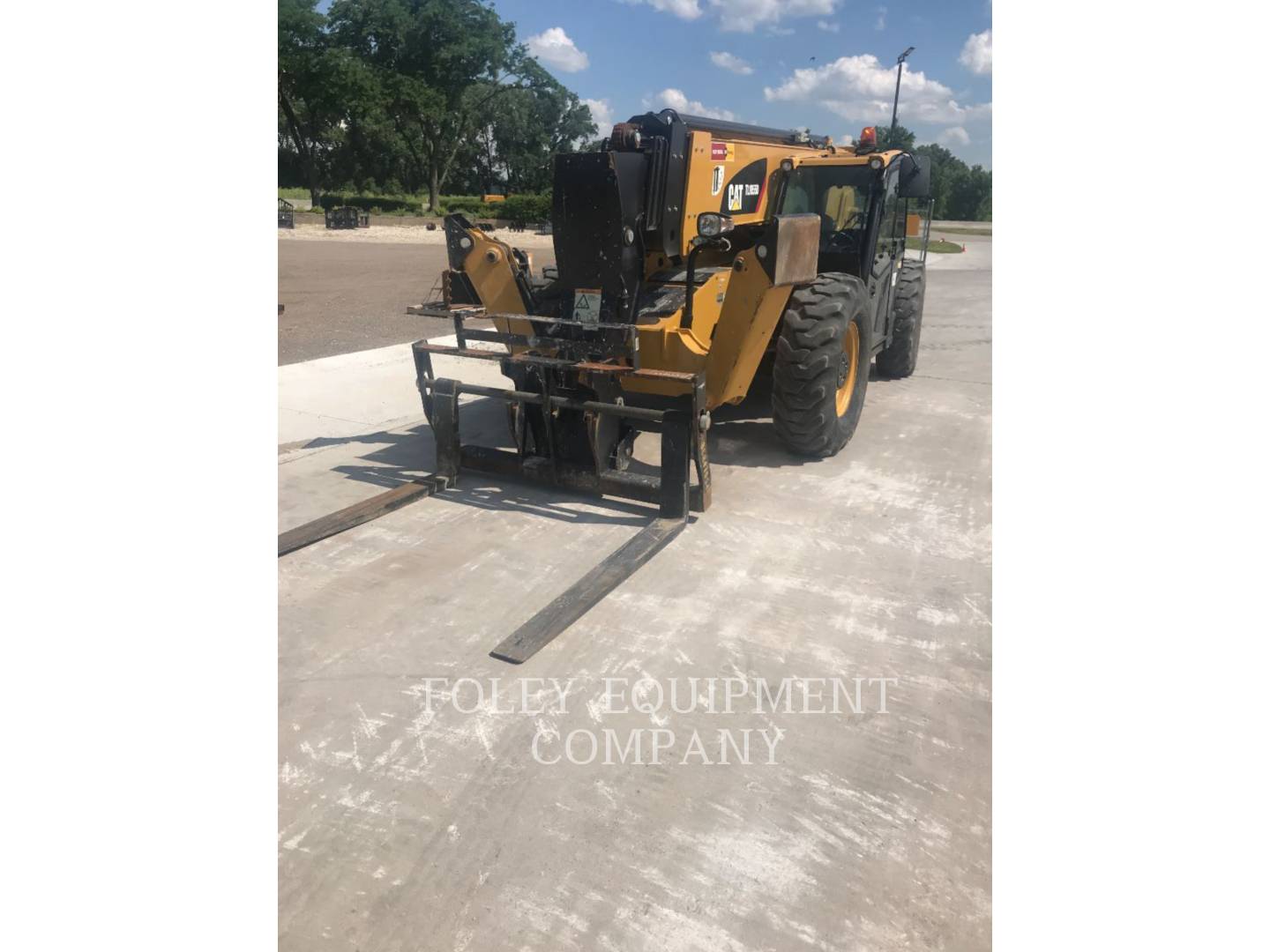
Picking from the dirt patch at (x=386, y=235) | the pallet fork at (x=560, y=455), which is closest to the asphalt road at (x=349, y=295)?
the dirt patch at (x=386, y=235)

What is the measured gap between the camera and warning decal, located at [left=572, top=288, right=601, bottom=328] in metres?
5.78

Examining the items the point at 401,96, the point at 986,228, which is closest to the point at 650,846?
the point at 986,228

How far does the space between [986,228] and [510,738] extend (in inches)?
1123

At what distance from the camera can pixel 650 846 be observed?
Result: 2.64 metres

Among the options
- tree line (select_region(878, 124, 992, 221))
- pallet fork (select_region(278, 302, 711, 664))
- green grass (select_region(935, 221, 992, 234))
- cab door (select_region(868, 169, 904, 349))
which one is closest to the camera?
pallet fork (select_region(278, 302, 711, 664))

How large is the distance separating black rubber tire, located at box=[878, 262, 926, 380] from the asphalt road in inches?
242

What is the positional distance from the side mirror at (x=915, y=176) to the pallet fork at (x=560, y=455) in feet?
11.0

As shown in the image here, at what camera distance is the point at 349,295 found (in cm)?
1548

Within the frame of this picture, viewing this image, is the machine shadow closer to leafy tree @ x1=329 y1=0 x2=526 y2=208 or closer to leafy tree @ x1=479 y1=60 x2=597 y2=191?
leafy tree @ x1=479 y1=60 x2=597 y2=191

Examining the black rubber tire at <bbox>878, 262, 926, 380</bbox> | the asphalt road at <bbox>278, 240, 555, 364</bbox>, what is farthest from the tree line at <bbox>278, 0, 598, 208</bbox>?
the black rubber tire at <bbox>878, 262, 926, 380</bbox>

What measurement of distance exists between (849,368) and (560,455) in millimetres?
2552

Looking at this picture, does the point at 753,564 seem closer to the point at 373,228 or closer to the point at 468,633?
the point at 468,633

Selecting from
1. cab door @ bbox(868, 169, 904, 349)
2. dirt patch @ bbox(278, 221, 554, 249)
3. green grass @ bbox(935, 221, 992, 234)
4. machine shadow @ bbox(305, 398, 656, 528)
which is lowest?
machine shadow @ bbox(305, 398, 656, 528)

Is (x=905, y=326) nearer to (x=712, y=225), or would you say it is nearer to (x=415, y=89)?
(x=712, y=225)
